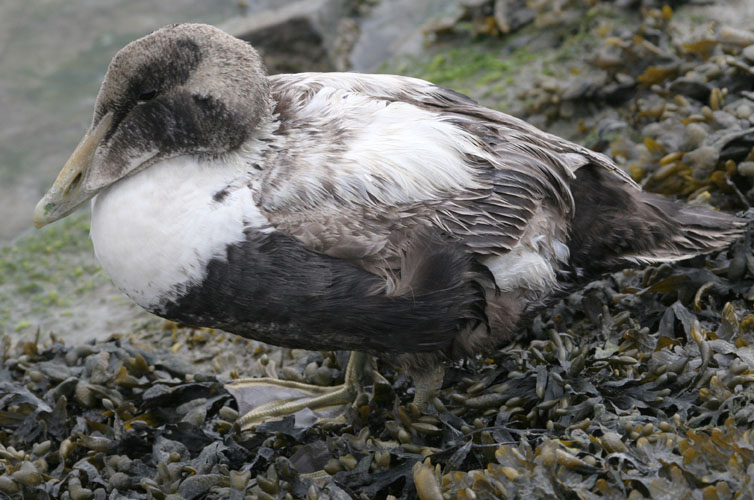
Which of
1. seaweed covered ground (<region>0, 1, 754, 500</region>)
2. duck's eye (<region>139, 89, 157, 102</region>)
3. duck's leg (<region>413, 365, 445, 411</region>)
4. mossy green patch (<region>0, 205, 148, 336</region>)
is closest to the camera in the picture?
seaweed covered ground (<region>0, 1, 754, 500</region>)

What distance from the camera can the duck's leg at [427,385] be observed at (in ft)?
10.3

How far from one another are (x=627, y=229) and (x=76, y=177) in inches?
80.7

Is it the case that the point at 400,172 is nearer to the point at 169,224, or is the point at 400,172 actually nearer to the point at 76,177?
the point at 169,224

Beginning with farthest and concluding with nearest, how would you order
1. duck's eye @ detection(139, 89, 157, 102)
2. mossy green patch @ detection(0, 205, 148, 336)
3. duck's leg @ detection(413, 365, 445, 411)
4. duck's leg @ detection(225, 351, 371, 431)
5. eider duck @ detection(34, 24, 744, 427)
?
mossy green patch @ detection(0, 205, 148, 336)
duck's leg @ detection(225, 351, 371, 431)
duck's leg @ detection(413, 365, 445, 411)
duck's eye @ detection(139, 89, 157, 102)
eider duck @ detection(34, 24, 744, 427)

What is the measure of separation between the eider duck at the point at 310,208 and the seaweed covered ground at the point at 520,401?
0.33 m

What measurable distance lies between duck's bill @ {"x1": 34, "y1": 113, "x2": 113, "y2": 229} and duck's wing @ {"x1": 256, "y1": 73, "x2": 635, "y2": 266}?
0.61 meters

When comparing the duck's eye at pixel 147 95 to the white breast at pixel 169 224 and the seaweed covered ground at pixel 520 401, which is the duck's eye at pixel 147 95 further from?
the seaweed covered ground at pixel 520 401

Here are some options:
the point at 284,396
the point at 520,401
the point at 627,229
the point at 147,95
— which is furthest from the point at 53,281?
the point at 627,229

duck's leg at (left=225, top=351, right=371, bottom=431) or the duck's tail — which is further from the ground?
Answer: the duck's tail

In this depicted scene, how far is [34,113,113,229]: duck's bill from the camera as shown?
9.73ft

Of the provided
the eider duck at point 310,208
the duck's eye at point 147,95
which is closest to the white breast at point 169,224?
the eider duck at point 310,208

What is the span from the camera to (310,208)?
2820 mm

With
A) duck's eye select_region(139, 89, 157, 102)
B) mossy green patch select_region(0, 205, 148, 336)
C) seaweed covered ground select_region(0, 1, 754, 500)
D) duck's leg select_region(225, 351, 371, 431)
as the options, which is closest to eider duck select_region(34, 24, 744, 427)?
duck's eye select_region(139, 89, 157, 102)

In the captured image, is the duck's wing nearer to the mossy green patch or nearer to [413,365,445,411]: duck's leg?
[413,365,445,411]: duck's leg
